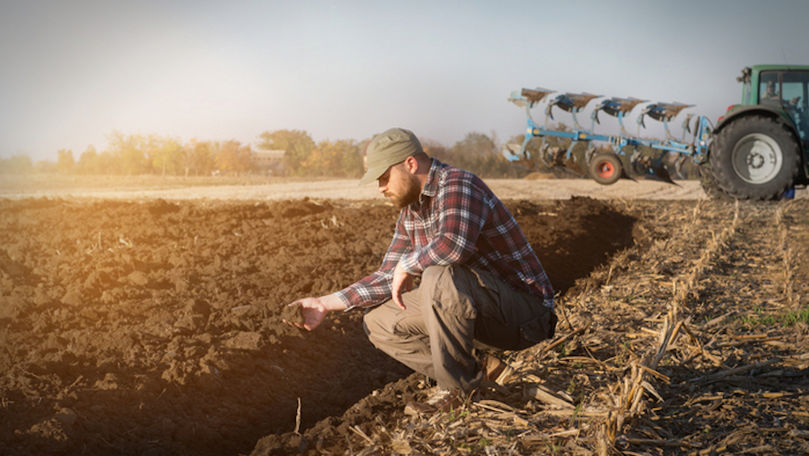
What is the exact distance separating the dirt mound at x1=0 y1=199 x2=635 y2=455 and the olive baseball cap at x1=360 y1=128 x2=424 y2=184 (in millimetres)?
1070

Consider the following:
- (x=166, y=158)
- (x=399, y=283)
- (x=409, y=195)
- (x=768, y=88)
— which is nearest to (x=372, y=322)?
(x=399, y=283)

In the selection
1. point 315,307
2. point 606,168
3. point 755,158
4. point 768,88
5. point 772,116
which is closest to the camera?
point 315,307

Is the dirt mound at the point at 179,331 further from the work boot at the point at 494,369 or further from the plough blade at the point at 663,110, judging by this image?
the plough blade at the point at 663,110

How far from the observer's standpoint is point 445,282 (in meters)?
2.48

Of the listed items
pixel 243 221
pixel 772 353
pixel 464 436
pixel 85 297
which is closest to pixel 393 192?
pixel 464 436

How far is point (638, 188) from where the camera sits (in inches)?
512

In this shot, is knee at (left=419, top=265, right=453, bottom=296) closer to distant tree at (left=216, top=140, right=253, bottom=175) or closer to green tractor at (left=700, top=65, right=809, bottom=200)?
green tractor at (left=700, top=65, right=809, bottom=200)

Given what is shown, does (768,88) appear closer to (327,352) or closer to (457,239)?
(327,352)

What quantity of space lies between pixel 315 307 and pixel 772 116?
8635 mm

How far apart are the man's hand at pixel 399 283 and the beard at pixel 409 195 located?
28cm

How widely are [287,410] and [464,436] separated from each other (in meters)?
1.15

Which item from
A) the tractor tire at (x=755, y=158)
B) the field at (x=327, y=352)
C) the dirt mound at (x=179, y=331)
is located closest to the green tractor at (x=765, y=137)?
the tractor tire at (x=755, y=158)

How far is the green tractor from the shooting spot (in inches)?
351

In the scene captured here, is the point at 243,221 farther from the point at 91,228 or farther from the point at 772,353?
the point at 772,353
